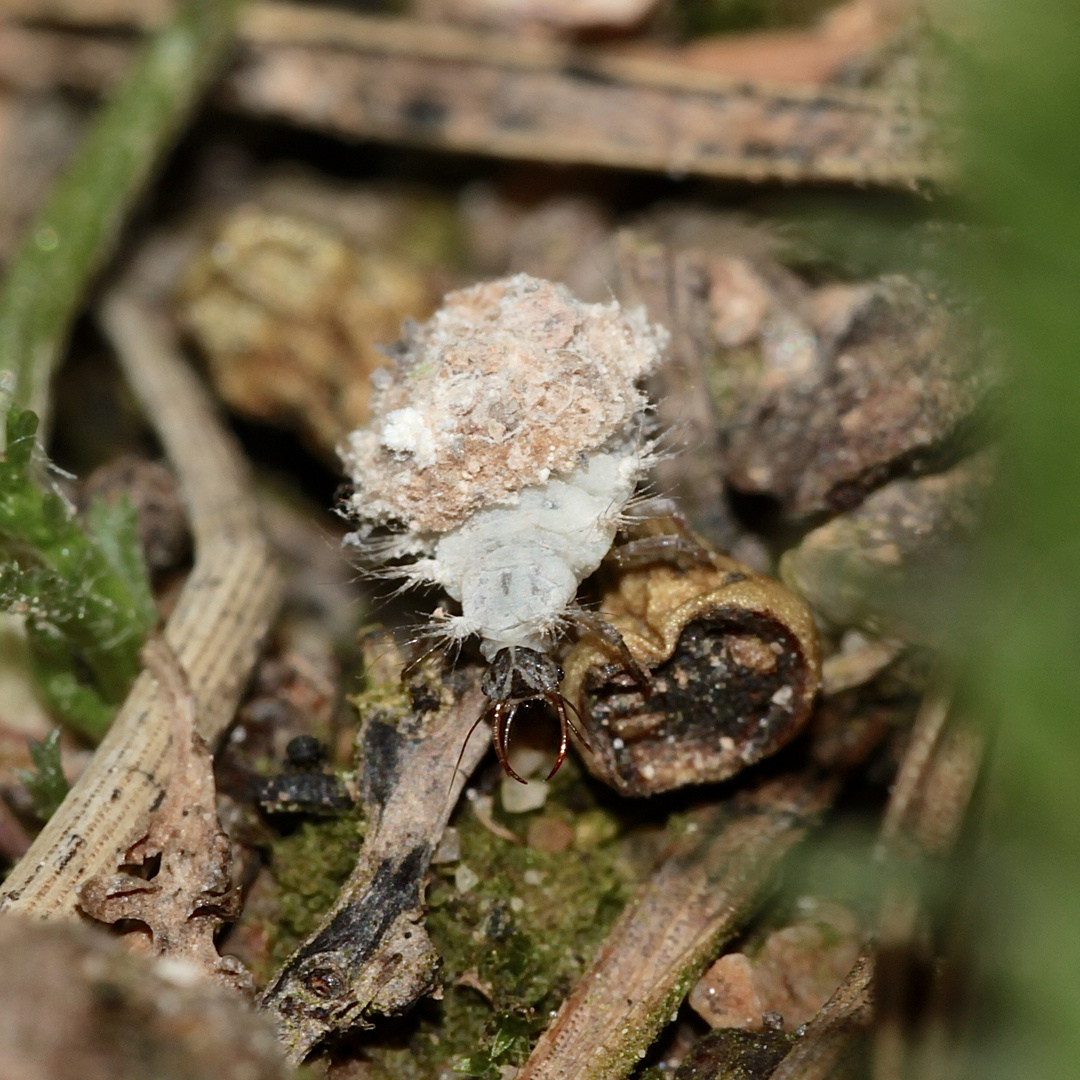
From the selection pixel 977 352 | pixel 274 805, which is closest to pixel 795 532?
pixel 977 352

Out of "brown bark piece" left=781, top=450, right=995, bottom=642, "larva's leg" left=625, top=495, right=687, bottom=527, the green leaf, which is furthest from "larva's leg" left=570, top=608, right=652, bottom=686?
the green leaf

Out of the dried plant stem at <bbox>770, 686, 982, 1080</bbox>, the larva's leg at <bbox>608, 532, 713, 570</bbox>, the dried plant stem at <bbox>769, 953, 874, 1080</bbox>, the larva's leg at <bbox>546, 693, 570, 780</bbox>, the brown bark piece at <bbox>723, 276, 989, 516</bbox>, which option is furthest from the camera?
the brown bark piece at <bbox>723, 276, 989, 516</bbox>

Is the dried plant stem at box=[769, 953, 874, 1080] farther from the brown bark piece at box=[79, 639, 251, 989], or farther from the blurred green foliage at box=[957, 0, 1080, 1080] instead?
the brown bark piece at box=[79, 639, 251, 989]

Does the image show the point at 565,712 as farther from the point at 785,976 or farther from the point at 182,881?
the point at 182,881

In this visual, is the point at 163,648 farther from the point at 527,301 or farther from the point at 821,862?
the point at 821,862

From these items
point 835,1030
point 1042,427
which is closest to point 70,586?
point 835,1030
